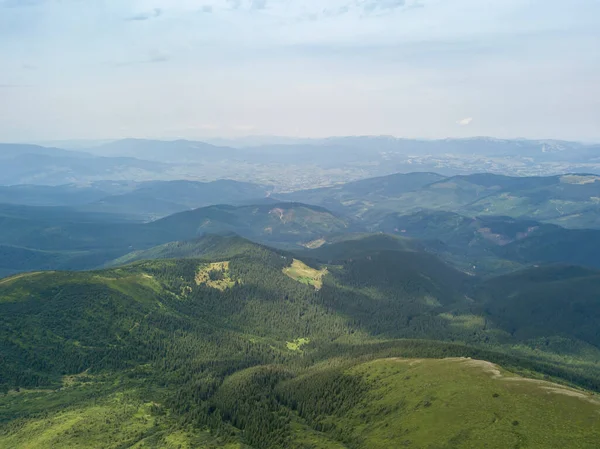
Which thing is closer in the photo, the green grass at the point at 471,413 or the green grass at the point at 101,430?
the green grass at the point at 471,413

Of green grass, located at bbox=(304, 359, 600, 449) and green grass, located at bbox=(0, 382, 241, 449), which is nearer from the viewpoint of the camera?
green grass, located at bbox=(304, 359, 600, 449)

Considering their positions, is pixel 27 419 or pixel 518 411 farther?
pixel 27 419

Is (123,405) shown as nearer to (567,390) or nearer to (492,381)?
(492,381)

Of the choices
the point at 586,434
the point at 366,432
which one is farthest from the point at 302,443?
the point at 586,434

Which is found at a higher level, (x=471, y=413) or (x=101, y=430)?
(x=471, y=413)

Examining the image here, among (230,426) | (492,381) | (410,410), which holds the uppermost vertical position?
(492,381)

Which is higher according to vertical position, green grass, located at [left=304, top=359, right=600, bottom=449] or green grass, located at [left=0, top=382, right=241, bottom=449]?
green grass, located at [left=304, top=359, right=600, bottom=449]

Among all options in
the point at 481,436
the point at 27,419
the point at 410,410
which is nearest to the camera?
the point at 481,436

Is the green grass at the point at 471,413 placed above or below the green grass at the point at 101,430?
above

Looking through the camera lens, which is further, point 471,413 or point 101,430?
point 101,430

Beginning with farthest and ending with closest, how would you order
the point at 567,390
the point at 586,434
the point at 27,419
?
the point at 27,419 → the point at 567,390 → the point at 586,434

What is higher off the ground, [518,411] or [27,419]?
[518,411]
